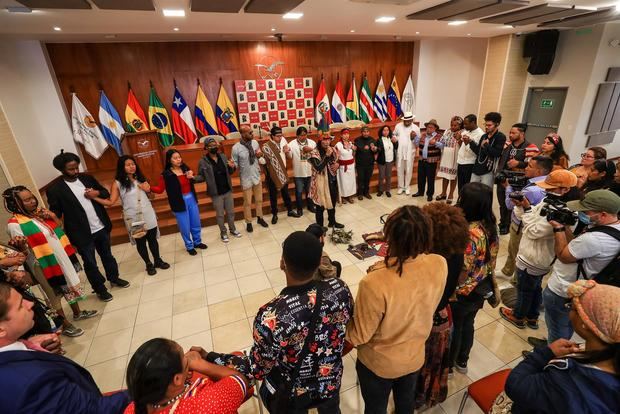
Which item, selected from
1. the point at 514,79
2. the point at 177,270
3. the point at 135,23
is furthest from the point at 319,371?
the point at 514,79

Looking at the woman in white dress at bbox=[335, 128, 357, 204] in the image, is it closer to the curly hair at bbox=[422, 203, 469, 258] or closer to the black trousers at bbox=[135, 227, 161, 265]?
the black trousers at bbox=[135, 227, 161, 265]

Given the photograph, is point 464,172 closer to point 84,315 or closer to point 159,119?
point 84,315

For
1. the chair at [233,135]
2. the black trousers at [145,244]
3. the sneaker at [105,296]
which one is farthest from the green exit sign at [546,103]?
the sneaker at [105,296]

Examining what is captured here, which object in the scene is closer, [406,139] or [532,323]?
[532,323]

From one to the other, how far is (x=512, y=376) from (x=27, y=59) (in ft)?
27.8

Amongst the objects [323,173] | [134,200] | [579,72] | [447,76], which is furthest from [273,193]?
[447,76]

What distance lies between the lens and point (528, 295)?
104 inches

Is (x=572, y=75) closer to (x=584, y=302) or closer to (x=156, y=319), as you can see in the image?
(x=584, y=302)

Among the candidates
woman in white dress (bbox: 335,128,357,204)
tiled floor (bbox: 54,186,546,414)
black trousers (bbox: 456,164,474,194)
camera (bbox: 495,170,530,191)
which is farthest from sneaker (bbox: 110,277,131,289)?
black trousers (bbox: 456,164,474,194)

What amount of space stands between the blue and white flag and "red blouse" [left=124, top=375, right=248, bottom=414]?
6991mm

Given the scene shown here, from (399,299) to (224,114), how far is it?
7.45 meters

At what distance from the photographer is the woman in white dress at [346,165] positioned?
17.5ft

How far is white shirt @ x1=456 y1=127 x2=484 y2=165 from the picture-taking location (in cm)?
458

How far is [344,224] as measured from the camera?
512cm
